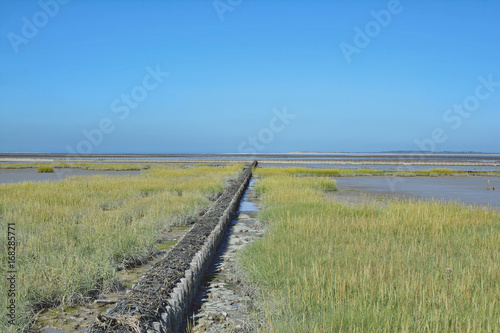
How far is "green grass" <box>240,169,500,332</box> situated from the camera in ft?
12.0

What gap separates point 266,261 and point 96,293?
2301 mm

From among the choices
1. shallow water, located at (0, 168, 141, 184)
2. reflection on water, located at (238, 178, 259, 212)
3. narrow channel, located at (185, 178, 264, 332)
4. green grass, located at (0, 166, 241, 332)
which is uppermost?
green grass, located at (0, 166, 241, 332)

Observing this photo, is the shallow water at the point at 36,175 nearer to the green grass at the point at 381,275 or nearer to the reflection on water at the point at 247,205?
the reflection on water at the point at 247,205

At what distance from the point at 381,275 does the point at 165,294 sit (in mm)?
2491

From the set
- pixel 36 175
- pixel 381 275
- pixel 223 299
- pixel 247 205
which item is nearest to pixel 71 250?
pixel 223 299

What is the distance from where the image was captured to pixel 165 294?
13.7 feet

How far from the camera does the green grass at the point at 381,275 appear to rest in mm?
3652

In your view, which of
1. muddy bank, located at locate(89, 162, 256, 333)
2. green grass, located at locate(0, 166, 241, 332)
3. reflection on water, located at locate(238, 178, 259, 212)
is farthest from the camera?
reflection on water, located at locate(238, 178, 259, 212)

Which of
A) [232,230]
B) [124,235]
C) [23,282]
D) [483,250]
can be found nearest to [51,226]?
[124,235]

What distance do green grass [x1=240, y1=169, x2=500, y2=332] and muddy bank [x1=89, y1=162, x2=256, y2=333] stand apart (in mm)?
758

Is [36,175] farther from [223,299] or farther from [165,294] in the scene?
[165,294]

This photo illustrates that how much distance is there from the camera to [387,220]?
8.88 metres

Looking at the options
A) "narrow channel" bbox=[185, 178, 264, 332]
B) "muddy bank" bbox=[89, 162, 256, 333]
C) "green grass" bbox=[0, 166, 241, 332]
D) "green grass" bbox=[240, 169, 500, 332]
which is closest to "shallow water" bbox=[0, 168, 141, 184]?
"green grass" bbox=[0, 166, 241, 332]

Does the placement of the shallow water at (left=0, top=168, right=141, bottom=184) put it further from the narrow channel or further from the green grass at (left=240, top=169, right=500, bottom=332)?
the green grass at (left=240, top=169, right=500, bottom=332)
